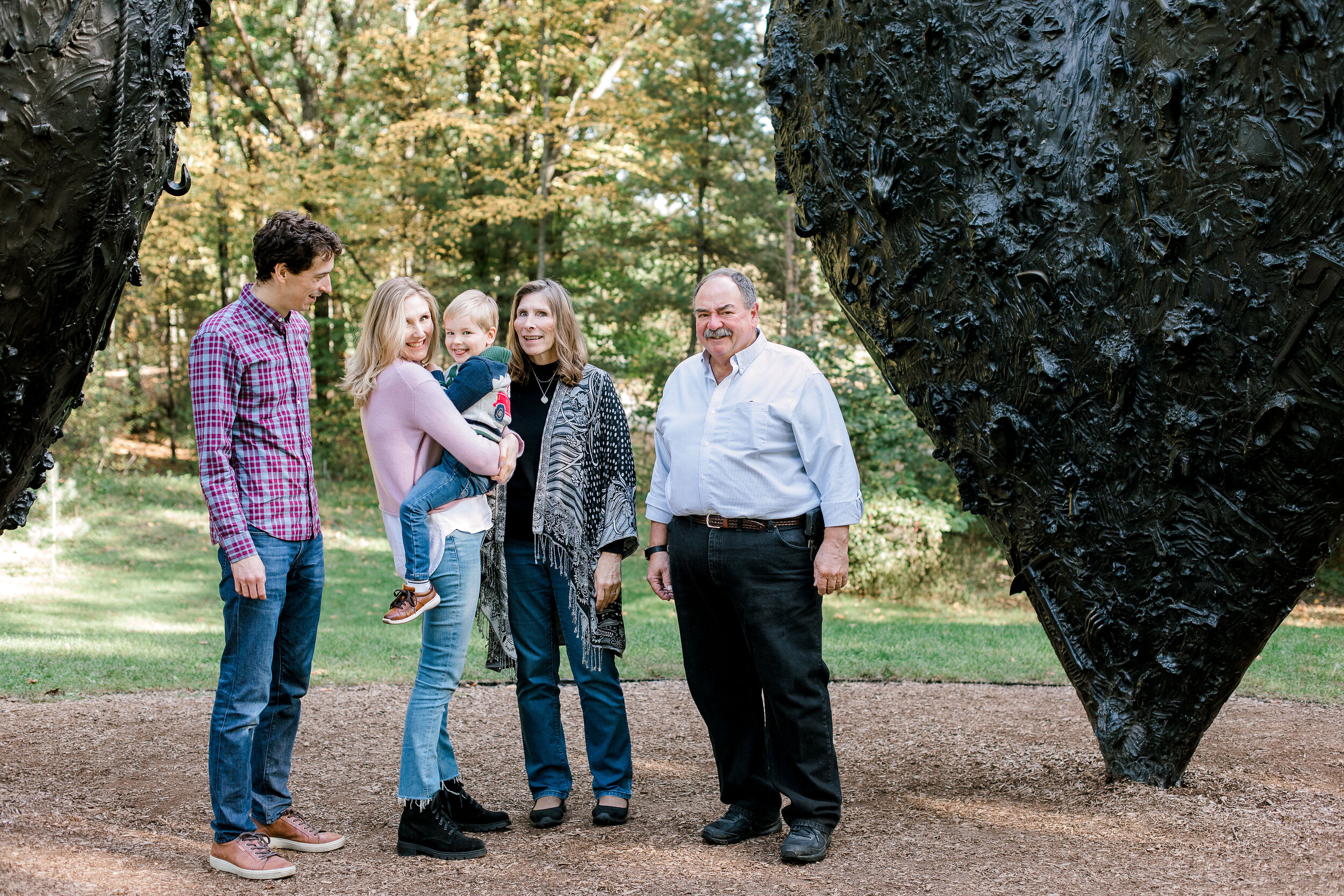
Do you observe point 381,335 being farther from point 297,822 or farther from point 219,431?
point 297,822

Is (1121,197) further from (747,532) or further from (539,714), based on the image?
(539,714)

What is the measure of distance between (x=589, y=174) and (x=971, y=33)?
12.7 metres

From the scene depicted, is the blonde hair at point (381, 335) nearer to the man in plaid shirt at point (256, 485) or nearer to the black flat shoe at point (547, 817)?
the man in plaid shirt at point (256, 485)

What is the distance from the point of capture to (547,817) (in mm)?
3998

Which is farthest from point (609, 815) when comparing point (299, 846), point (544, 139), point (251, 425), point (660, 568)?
point (544, 139)

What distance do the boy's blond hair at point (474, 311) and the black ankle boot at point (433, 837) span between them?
163 centimetres

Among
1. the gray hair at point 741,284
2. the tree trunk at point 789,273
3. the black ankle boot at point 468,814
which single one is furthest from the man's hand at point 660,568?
the tree trunk at point 789,273

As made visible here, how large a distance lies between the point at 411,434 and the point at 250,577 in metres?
0.69

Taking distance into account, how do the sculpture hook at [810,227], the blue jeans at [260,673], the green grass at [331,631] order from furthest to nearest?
the green grass at [331,631]
the sculpture hook at [810,227]
the blue jeans at [260,673]

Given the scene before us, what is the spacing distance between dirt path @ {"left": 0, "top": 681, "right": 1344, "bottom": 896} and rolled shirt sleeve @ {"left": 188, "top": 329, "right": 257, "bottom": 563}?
43.9 inches

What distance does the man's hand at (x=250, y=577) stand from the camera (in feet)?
10.8

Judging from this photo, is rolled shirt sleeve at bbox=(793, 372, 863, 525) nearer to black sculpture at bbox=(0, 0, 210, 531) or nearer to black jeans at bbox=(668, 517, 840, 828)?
black jeans at bbox=(668, 517, 840, 828)

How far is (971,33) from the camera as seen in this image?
377 centimetres

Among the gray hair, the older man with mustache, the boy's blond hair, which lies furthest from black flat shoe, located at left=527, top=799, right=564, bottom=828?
the gray hair
